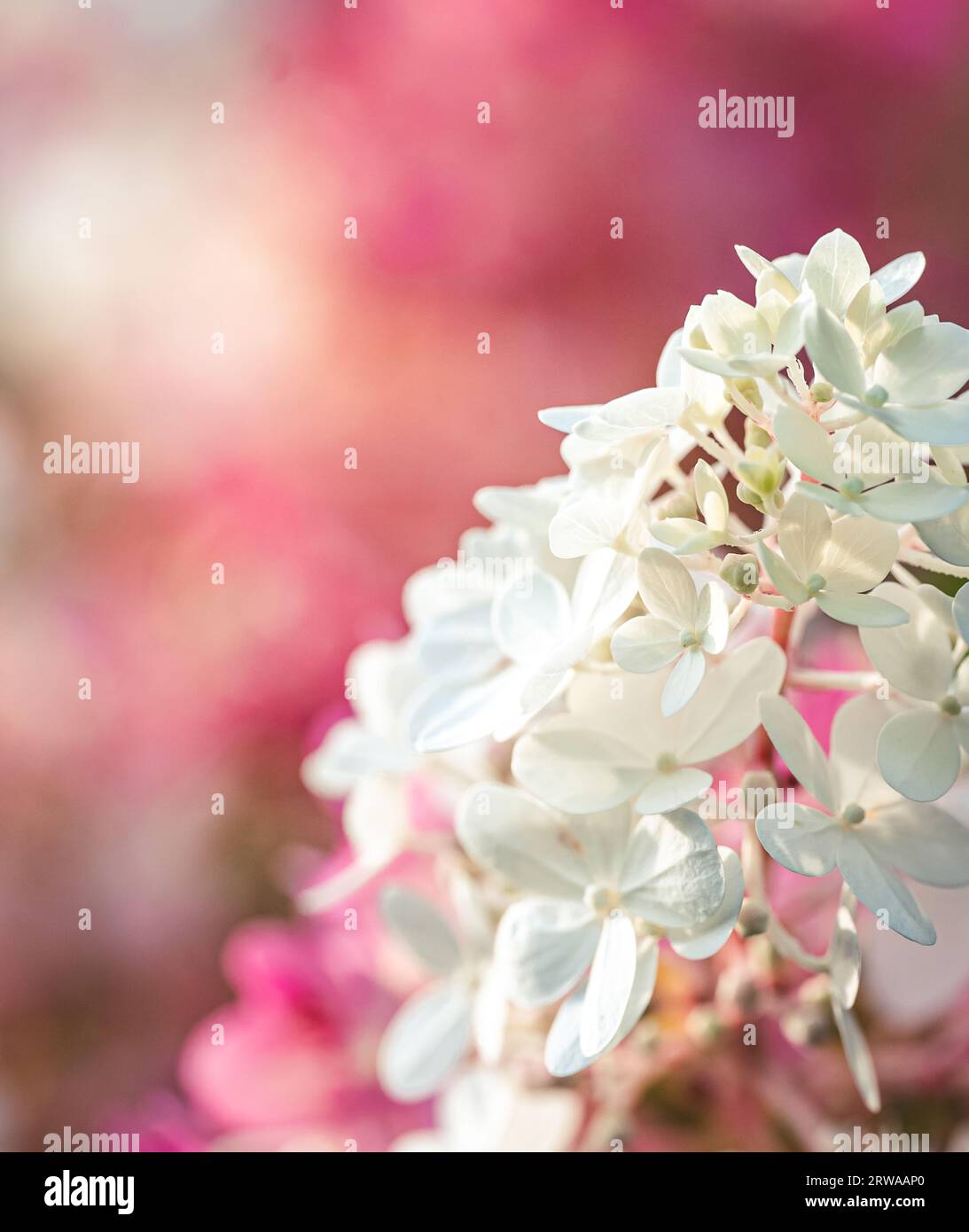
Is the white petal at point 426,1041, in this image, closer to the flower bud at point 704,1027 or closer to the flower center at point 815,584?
the flower bud at point 704,1027

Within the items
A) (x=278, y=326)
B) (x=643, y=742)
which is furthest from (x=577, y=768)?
(x=278, y=326)

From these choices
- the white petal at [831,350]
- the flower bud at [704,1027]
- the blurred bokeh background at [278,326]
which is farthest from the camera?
the blurred bokeh background at [278,326]

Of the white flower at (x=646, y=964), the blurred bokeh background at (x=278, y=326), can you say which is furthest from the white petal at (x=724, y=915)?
the blurred bokeh background at (x=278, y=326)

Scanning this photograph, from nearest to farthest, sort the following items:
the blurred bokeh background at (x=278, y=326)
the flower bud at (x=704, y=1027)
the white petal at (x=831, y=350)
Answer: the white petal at (x=831, y=350) < the flower bud at (x=704, y=1027) < the blurred bokeh background at (x=278, y=326)

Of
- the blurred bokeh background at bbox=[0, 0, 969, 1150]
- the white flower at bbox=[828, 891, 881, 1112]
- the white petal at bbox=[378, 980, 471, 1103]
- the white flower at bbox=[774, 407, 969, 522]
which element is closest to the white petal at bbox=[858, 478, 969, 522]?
the white flower at bbox=[774, 407, 969, 522]

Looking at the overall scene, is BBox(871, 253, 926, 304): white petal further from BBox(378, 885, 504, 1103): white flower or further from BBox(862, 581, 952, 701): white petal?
BBox(378, 885, 504, 1103): white flower

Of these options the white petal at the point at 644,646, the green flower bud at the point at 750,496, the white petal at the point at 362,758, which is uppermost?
the green flower bud at the point at 750,496

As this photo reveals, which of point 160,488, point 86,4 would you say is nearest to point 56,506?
→ point 160,488

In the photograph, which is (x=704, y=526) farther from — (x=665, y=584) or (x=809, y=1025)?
(x=809, y=1025)
